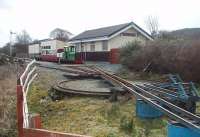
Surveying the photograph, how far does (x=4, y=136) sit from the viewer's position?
6.29 m

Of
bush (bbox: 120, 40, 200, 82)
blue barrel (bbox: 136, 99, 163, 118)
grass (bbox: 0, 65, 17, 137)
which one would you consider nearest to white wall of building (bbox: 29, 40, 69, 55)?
bush (bbox: 120, 40, 200, 82)

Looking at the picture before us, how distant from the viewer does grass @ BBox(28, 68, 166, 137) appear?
7.25 metres

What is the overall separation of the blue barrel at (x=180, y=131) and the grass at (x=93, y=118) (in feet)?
4.22

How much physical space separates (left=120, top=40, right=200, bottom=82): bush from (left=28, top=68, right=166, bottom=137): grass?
5.60m

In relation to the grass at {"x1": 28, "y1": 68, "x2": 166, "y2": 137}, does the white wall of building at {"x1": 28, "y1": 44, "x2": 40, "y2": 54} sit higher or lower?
higher

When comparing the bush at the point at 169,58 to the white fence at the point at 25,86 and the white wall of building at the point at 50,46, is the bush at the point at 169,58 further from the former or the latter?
the white wall of building at the point at 50,46

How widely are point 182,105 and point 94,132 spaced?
2.78 meters

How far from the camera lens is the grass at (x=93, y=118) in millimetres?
7250

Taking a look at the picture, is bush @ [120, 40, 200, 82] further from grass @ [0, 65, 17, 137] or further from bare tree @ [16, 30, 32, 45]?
bare tree @ [16, 30, 32, 45]

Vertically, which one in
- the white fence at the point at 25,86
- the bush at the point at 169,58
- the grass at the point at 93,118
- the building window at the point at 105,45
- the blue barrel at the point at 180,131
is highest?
the building window at the point at 105,45

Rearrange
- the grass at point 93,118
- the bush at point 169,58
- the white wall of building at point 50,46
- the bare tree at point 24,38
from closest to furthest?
the grass at point 93,118 < the bush at point 169,58 < the white wall of building at point 50,46 < the bare tree at point 24,38

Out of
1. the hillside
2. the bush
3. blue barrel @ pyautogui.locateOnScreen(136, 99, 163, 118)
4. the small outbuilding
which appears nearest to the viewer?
blue barrel @ pyautogui.locateOnScreen(136, 99, 163, 118)

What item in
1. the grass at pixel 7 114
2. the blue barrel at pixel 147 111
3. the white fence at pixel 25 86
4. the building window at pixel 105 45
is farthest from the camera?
the building window at pixel 105 45

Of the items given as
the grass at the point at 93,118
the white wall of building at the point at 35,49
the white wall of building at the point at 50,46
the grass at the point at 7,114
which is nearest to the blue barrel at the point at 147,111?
the grass at the point at 93,118
